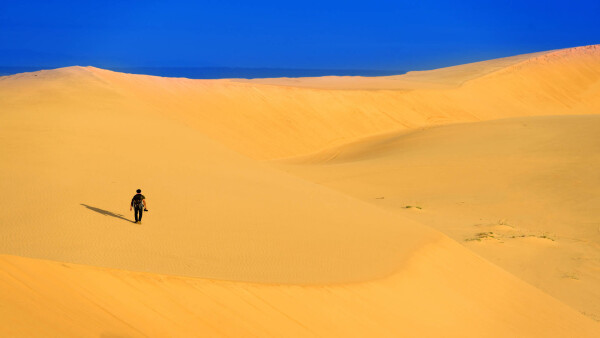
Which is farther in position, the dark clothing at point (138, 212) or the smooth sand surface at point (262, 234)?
the dark clothing at point (138, 212)

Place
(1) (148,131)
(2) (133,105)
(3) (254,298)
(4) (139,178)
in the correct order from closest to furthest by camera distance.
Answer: (3) (254,298)
(4) (139,178)
(1) (148,131)
(2) (133,105)

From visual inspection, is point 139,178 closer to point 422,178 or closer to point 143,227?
point 143,227

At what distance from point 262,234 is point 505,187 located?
1337 cm

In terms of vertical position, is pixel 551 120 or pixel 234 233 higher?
pixel 551 120

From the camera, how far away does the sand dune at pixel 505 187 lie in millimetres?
14492

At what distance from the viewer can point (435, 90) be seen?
44312 millimetres

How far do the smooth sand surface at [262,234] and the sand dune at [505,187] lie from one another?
0.30 ft

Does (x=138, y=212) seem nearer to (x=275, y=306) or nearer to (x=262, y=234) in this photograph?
(x=262, y=234)

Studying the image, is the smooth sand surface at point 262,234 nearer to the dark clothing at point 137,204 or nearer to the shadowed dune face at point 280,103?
the dark clothing at point 137,204

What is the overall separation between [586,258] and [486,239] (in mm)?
2241

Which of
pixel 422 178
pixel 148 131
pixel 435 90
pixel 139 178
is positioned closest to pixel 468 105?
pixel 435 90

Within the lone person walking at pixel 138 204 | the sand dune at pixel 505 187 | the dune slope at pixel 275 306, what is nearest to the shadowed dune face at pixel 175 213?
the lone person walking at pixel 138 204

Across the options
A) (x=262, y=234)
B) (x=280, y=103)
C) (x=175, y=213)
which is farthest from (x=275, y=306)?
A: (x=280, y=103)

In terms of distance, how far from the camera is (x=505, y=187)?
21.5 meters
